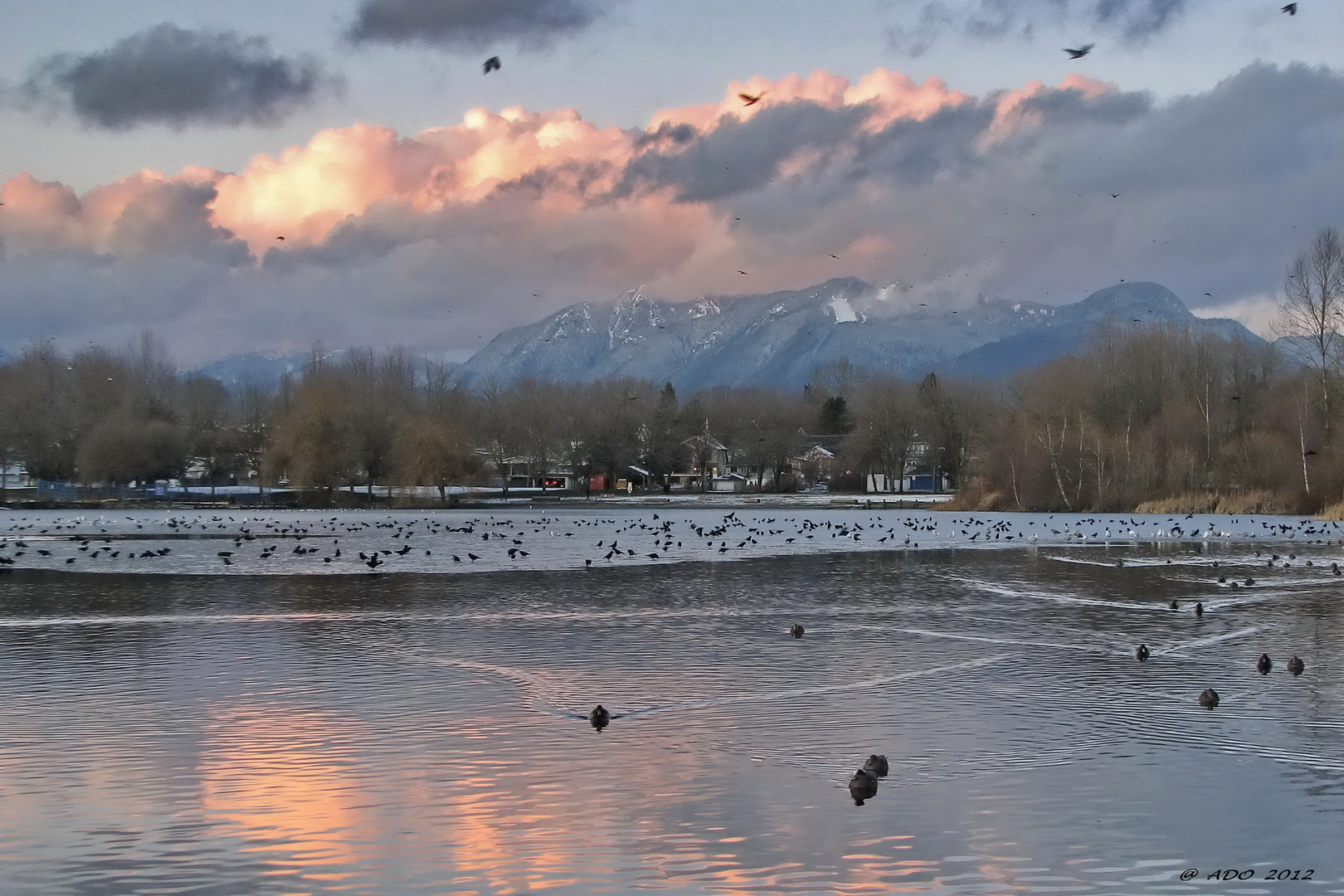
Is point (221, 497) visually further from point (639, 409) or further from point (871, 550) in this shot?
point (871, 550)

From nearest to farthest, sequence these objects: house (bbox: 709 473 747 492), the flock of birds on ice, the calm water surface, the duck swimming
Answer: the calm water surface → the duck swimming → the flock of birds on ice → house (bbox: 709 473 747 492)

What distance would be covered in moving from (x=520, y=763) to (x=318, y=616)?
37.3 feet

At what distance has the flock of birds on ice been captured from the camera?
1267 inches

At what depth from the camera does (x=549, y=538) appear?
1714 inches

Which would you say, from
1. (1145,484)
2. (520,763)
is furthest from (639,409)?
(520,763)

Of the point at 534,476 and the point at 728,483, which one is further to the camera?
the point at 728,483

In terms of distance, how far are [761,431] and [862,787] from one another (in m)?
117

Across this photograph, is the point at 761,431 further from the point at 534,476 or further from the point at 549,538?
the point at 549,538

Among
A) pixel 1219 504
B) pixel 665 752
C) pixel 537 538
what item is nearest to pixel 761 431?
pixel 1219 504

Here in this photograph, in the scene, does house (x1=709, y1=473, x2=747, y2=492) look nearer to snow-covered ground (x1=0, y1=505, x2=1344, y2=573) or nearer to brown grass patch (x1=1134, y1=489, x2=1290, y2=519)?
snow-covered ground (x1=0, y1=505, x2=1344, y2=573)

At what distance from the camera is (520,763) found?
33.3ft

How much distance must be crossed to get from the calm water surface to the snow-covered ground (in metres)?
12.3

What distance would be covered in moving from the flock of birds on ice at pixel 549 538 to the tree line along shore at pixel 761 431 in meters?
5.53

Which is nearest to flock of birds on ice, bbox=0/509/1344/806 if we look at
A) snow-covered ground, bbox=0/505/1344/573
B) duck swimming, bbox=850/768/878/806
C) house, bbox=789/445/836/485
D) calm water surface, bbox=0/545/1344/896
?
snow-covered ground, bbox=0/505/1344/573
